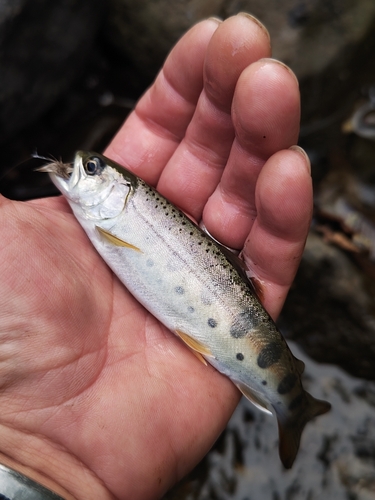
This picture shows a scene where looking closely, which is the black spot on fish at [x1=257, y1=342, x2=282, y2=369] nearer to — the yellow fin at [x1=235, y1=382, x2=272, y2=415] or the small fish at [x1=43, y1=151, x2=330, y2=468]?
the small fish at [x1=43, y1=151, x2=330, y2=468]

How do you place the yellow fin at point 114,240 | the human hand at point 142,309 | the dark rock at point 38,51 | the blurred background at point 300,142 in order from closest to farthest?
the human hand at point 142,309
the yellow fin at point 114,240
the blurred background at point 300,142
the dark rock at point 38,51

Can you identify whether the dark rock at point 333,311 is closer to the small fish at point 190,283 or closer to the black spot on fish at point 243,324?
the small fish at point 190,283

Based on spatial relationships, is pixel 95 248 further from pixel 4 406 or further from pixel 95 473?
pixel 95 473

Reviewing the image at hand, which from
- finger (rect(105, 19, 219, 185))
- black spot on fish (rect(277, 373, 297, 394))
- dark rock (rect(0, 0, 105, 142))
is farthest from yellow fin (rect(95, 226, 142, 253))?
dark rock (rect(0, 0, 105, 142))

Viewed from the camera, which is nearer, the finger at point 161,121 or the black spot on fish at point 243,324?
the black spot on fish at point 243,324

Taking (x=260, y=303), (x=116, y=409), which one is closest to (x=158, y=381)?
(x=116, y=409)

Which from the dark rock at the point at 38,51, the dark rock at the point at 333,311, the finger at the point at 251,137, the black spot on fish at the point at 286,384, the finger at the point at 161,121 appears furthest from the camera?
the dark rock at the point at 38,51

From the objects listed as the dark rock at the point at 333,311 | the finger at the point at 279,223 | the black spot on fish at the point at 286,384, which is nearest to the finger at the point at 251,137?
the finger at the point at 279,223

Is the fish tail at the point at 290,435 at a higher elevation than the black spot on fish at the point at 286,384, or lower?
lower
